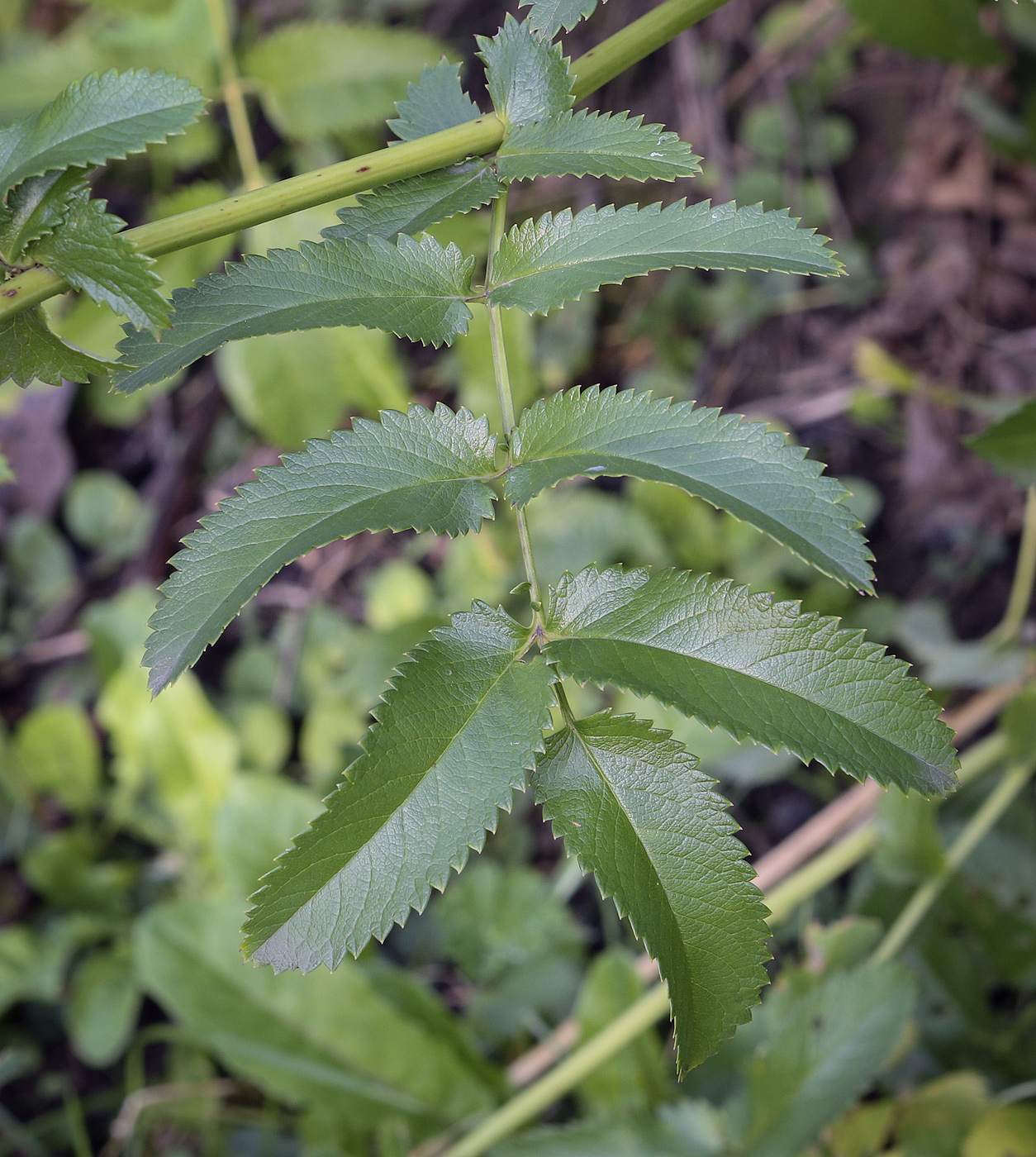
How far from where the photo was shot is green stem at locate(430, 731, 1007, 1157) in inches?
60.5

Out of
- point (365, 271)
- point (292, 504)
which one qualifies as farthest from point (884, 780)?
point (365, 271)

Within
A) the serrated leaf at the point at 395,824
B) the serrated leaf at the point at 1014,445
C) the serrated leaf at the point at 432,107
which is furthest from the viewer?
the serrated leaf at the point at 1014,445


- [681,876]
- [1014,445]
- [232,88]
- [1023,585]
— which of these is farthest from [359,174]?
[1023,585]

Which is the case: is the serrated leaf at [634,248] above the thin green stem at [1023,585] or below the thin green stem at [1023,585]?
above

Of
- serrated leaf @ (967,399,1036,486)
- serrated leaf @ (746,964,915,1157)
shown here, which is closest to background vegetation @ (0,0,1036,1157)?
serrated leaf @ (746,964,915,1157)

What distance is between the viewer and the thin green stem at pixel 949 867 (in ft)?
5.04

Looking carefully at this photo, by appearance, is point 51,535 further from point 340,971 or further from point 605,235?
point 605,235

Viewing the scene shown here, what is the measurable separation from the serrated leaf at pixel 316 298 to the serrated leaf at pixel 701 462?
14 cm

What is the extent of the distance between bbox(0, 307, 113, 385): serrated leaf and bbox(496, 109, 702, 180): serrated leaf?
428mm

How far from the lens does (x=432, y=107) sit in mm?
927

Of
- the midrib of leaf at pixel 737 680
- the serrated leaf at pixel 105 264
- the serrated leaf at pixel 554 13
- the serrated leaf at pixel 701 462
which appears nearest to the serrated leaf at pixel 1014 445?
the serrated leaf at pixel 701 462

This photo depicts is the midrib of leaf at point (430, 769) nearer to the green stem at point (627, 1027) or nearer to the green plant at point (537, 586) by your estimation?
the green plant at point (537, 586)

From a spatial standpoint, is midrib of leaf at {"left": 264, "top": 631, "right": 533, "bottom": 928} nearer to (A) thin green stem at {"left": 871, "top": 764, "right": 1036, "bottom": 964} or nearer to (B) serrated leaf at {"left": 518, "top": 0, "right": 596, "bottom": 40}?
(B) serrated leaf at {"left": 518, "top": 0, "right": 596, "bottom": 40}

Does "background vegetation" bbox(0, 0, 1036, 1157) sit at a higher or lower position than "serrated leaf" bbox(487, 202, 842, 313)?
lower
